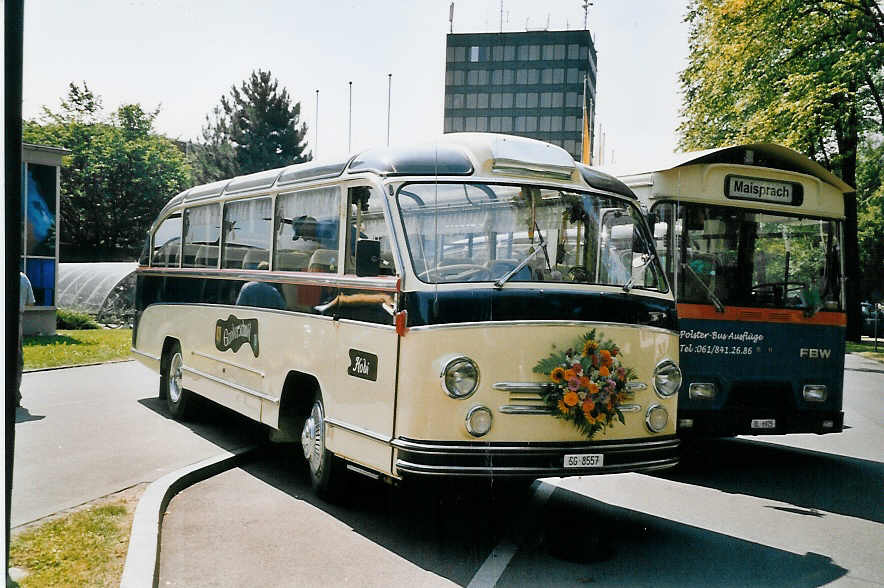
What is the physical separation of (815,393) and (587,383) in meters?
4.50

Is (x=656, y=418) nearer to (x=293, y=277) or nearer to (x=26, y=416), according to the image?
(x=293, y=277)

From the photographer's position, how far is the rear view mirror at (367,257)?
6695mm

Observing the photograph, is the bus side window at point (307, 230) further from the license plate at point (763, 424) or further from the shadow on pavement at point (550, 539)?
the license plate at point (763, 424)

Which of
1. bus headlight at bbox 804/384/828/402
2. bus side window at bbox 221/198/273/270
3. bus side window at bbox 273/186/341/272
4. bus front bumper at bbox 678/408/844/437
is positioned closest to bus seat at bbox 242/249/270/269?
bus side window at bbox 221/198/273/270

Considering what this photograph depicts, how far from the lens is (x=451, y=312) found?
20.9ft

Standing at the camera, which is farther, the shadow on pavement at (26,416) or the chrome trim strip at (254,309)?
the shadow on pavement at (26,416)

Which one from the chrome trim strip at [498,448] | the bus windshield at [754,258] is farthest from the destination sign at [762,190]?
the chrome trim strip at [498,448]

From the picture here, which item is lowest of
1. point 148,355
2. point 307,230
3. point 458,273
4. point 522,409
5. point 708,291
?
point 148,355

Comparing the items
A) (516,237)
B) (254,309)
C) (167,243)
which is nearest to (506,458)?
(516,237)

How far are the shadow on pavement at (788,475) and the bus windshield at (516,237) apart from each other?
9.71 feet

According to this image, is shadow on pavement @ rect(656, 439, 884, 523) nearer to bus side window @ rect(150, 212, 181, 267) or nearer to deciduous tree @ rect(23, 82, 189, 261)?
bus side window @ rect(150, 212, 181, 267)

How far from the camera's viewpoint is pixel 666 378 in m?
7.12

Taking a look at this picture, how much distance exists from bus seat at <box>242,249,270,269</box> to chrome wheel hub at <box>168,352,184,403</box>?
260 cm

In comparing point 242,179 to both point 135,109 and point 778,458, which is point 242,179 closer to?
point 778,458
